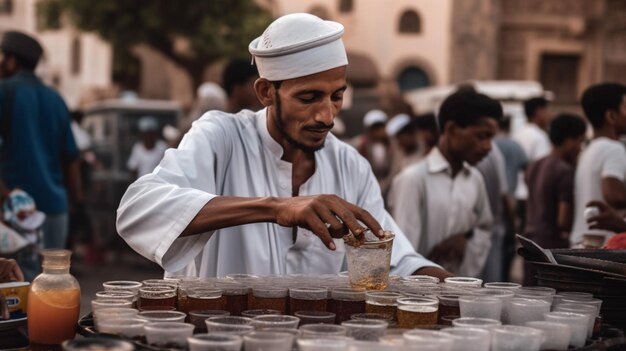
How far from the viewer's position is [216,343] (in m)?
2.22

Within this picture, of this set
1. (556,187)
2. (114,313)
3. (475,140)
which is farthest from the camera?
(556,187)

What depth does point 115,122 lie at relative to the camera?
50.4 ft

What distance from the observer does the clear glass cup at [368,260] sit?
2.99m

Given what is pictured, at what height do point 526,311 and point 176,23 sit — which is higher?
point 176,23

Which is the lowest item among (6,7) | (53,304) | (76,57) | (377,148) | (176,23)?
(53,304)

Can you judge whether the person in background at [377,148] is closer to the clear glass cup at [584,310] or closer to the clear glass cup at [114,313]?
the clear glass cup at [584,310]

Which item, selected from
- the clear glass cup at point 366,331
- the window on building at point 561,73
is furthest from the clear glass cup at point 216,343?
the window on building at point 561,73

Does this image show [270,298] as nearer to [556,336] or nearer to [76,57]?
[556,336]

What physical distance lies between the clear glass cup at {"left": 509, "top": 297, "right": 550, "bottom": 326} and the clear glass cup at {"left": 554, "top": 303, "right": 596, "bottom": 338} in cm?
7

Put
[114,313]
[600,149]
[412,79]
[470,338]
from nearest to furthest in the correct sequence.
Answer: [470,338] < [114,313] < [600,149] < [412,79]

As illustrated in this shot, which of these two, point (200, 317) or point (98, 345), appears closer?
point (98, 345)

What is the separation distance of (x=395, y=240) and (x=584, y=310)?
3.70ft

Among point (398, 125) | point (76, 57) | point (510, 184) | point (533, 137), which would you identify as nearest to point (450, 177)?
point (510, 184)

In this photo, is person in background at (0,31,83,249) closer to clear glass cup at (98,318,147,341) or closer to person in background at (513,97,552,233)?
clear glass cup at (98,318,147,341)
